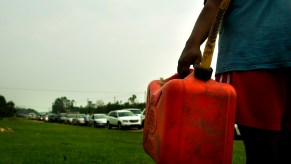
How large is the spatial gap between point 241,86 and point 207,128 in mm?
266

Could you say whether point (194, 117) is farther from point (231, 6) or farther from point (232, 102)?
point (231, 6)

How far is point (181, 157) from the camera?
5.53 feet

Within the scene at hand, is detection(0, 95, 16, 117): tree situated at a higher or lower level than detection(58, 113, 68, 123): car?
higher

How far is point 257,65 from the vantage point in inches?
72.5

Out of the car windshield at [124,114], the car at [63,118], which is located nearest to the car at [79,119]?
the car at [63,118]

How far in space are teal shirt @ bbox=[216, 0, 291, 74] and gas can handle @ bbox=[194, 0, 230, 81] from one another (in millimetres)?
102

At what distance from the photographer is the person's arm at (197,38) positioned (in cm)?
197

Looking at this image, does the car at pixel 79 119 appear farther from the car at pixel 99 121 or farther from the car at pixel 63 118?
the car at pixel 99 121

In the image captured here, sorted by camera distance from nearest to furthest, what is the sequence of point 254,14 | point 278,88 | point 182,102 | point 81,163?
point 182,102
point 278,88
point 254,14
point 81,163

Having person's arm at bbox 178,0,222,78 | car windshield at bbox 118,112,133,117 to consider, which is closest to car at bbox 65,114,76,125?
car windshield at bbox 118,112,133,117

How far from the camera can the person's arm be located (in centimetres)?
197

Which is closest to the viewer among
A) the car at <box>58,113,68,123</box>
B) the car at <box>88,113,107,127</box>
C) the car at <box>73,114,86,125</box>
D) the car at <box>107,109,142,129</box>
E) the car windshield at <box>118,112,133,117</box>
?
the car at <box>107,109,142,129</box>

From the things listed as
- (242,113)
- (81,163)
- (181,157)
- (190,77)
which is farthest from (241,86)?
(81,163)

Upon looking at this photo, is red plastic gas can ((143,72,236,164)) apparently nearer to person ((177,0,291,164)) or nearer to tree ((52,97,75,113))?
person ((177,0,291,164))
